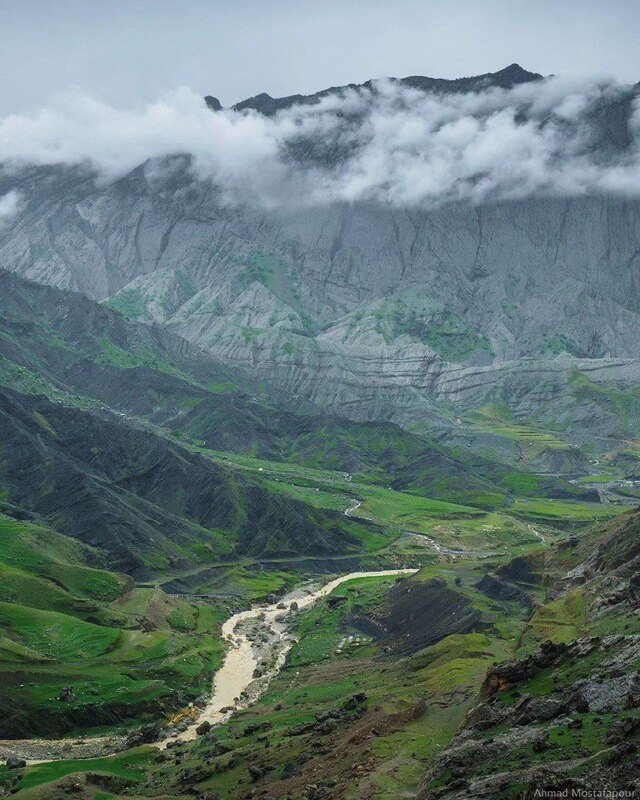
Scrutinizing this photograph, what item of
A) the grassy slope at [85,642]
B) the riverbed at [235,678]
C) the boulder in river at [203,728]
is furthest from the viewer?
the grassy slope at [85,642]

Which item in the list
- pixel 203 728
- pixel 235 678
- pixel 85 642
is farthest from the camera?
pixel 235 678

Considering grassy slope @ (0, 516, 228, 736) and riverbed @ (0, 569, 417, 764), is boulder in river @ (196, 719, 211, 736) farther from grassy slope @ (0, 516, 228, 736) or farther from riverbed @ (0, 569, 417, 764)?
grassy slope @ (0, 516, 228, 736)

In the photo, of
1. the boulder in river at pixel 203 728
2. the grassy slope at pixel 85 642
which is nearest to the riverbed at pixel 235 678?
the boulder in river at pixel 203 728

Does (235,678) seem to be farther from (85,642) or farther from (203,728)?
(203,728)

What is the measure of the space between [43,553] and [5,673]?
55275 millimetres

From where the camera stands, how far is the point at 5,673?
393 feet

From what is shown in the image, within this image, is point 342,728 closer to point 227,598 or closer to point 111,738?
point 111,738

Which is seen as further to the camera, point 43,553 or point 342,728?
point 43,553

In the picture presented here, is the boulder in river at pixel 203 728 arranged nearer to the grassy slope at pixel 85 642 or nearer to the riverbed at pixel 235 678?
the riverbed at pixel 235 678

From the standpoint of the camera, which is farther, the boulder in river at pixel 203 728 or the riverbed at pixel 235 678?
the boulder in river at pixel 203 728

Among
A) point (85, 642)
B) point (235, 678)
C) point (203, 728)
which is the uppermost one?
point (235, 678)

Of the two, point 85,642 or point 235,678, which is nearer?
point 85,642

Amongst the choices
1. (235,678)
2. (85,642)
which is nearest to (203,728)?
(235,678)

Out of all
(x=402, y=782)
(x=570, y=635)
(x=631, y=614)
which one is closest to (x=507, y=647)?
(x=570, y=635)
